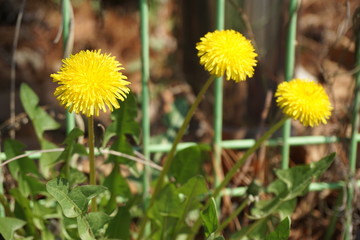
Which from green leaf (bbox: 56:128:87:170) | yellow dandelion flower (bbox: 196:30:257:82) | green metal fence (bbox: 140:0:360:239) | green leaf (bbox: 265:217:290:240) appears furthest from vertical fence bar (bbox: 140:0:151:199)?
green leaf (bbox: 265:217:290:240)

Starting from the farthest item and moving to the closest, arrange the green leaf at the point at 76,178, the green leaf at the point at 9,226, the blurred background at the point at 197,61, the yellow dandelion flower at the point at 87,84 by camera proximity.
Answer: the blurred background at the point at 197,61 → the green leaf at the point at 76,178 → the green leaf at the point at 9,226 → the yellow dandelion flower at the point at 87,84

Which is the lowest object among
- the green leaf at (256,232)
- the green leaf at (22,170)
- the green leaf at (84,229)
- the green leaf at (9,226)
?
the green leaf at (256,232)

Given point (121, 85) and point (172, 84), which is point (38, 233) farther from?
point (172, 84)

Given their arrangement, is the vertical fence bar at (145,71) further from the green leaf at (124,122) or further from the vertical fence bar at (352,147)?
the vertical fence bar at (352,147)

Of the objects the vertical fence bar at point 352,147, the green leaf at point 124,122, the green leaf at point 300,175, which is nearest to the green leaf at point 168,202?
the green leaf at point 124,122

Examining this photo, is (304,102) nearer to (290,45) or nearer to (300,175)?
(300,175)

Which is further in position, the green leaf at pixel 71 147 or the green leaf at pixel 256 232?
the green leaf at pixel 256 232
